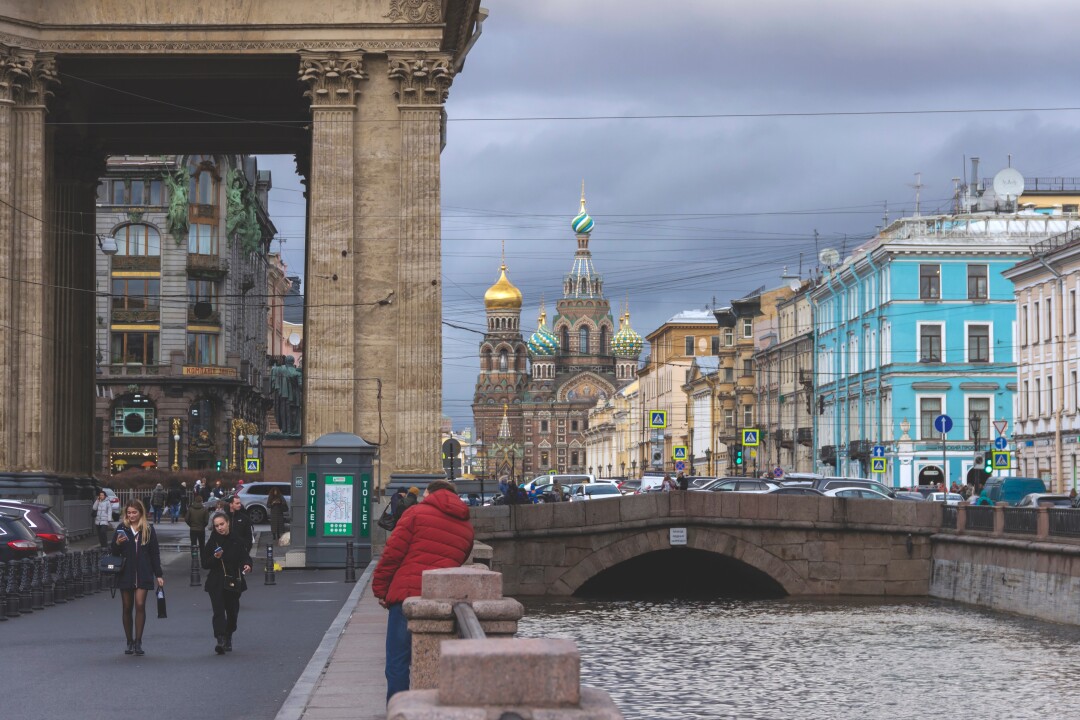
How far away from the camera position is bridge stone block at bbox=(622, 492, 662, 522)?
4825 cm

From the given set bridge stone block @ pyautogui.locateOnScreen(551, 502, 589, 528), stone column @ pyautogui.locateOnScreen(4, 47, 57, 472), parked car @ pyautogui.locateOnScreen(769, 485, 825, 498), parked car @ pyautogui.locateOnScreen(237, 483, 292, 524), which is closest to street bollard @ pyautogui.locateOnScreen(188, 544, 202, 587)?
stone column @ pyautogui.locateOnScreen(4, 47, 57, 472)

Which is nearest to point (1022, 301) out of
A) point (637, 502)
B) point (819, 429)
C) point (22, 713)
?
point (819, 429)

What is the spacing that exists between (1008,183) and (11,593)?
73.1 m

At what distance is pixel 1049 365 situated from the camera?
7206 centimetres

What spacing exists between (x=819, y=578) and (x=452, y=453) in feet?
44.1

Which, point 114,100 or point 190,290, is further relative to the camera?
point 190,290

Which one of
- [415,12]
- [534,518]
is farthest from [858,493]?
[415,12]

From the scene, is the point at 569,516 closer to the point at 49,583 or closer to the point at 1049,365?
the point at 49,583

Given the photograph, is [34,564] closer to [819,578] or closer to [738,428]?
[819,578]

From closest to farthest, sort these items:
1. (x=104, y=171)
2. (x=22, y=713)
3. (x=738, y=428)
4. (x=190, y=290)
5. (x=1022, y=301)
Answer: (x=22, y=713) → (x=104, y=171) → (x=1022, y=301) → (x=190, y=290) → (x=738, y=428)

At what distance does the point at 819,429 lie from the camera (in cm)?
10344

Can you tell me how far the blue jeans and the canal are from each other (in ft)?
33.9

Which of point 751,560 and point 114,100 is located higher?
point 114,100

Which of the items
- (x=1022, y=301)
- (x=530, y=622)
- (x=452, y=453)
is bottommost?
(x=530, y=622)
